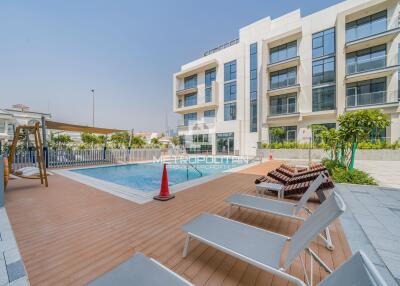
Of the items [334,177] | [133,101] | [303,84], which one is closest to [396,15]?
[303,84]

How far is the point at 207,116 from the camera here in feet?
88.7

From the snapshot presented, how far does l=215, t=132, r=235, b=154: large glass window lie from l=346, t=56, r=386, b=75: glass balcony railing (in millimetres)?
13869

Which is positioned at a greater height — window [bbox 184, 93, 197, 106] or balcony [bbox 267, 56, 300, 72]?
balcony [bbox 267, 56, 300, 72]

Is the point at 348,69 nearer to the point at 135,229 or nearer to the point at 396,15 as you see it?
the point at 396,15

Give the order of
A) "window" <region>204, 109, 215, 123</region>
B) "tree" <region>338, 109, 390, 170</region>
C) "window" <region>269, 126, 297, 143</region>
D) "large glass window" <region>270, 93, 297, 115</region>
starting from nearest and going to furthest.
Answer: "tree" <region>338, 109, 390, 170</region>
"large glass window" <region>270, 93, 297, 115</region>
"window" <region>269, 126, 297, 143</region>
"window" <region>204, 109, 215, 123</region>

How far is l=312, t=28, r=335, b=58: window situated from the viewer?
1853 centimetres

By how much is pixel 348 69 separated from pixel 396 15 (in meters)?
5.33

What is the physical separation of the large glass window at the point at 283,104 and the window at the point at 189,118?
39.0 feet

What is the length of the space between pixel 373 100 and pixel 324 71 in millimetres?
5312

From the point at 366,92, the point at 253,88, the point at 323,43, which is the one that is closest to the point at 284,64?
the point at 323,43

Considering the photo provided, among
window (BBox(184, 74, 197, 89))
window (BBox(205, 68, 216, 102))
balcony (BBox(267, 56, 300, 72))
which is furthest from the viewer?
window (BBox(184, 74, 197, 89))

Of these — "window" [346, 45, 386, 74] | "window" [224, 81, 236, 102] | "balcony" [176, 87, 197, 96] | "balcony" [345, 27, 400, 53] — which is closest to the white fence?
"window" [224, 81, 236, 102]

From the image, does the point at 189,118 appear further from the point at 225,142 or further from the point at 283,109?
the point at 283,109

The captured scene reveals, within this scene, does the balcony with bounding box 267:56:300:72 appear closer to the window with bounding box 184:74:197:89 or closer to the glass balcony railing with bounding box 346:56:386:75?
the glass balcony railing with bounding box 346:56:386:75
